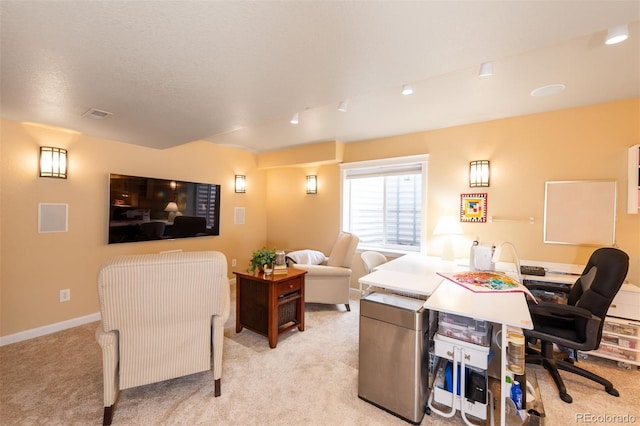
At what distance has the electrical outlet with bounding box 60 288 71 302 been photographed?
3024 millimetres

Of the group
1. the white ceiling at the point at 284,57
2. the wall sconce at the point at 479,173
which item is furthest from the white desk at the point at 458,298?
the white ceiling at the point at 284,57

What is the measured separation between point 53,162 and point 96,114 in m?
1.09

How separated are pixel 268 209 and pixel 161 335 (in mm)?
3822

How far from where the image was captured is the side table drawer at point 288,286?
272cm

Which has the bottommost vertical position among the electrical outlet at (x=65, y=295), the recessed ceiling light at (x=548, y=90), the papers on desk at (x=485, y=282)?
the electrical outlet at (x=65, y=295)

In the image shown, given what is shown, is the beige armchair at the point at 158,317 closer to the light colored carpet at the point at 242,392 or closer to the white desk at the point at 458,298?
the light colored carpet at the point at 242,392

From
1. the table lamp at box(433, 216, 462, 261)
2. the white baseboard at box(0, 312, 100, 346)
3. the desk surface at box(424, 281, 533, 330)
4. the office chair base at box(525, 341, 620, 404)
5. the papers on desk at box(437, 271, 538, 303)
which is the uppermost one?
the table lamp at box(433, 216, 462, 261)

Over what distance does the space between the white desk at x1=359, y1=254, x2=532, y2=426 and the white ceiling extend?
56.7 inches

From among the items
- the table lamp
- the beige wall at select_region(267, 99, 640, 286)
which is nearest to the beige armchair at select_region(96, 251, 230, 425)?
the table lamp

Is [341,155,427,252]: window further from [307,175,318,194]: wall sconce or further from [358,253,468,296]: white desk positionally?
[358,253,468,296]: white desk

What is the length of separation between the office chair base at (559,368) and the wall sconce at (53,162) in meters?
5.06

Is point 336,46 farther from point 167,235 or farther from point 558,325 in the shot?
point 167,235

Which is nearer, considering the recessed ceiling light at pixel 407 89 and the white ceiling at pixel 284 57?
the white ceiling at pixel 284 57

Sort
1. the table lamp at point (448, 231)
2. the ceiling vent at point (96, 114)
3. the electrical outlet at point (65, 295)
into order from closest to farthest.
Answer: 1. the ceiling vent at point (96, 114)
2. the electrical outlet at point (65, 295)
3. the table lamp at point (448, 231)
